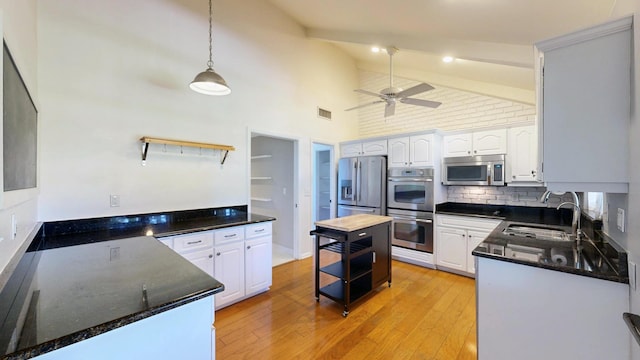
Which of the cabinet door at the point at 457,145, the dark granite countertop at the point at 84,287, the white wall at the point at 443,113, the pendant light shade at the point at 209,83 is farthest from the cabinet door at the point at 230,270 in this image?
the white wall at the point at 443,113

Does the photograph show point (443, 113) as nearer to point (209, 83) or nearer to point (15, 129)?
point (209, 83)

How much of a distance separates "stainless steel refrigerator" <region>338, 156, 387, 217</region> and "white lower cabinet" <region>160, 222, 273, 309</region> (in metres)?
2.03

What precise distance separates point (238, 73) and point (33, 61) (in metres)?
1.91

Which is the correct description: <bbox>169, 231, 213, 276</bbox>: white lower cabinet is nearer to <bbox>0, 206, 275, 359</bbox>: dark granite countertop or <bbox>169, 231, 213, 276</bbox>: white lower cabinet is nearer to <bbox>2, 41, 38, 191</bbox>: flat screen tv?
<bbox>0, 206, 275, 359</bbox>: dark granite countertop

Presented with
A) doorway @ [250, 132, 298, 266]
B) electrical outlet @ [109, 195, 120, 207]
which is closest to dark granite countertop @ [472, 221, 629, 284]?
doorway @ [250, 132, 298, 266]

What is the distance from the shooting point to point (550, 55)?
1496mm

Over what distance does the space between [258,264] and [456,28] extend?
332cm

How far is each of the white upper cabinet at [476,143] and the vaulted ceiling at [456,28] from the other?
758 mm

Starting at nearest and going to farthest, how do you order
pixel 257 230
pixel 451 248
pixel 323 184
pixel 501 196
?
1. pixel 257 230
2. pixel 451 248
3. pixel 501 196
4. pixel 323 184

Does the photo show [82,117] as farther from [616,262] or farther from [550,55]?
[616,262]

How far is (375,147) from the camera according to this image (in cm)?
459

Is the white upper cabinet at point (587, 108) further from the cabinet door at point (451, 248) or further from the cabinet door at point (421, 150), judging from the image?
the cabinet door at point (421, 150)

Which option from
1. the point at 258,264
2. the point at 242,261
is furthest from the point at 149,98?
the point at 258,264

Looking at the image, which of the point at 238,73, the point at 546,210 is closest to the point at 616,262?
the point at 546,210
